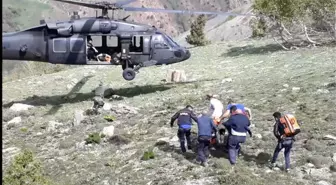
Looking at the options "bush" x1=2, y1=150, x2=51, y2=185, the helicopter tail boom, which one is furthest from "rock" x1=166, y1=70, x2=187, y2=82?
"bush" x1=2, y1=150, x2=51, y2=185

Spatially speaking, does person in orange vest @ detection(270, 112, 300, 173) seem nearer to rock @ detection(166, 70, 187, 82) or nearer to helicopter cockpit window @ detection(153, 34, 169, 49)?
helicopter cockpit window @ detection(153, 34, 169, 49)

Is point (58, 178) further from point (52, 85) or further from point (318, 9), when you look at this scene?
point (318, 9)

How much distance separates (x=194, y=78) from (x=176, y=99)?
13.5 ft

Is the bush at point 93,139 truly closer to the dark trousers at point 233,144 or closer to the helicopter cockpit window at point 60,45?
the dark trousers at point 233,144

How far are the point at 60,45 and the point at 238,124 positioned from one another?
30.4 feet

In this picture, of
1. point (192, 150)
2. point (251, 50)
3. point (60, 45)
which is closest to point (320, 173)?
point (192, 150)

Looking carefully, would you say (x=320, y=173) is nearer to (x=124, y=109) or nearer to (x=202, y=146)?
(x=202, y=146)

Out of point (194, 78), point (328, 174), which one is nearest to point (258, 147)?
point (328, 174)

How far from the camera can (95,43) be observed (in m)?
19.2

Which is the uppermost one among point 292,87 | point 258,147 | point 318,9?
point 318,9

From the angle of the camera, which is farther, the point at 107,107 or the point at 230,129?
the point at 107,107

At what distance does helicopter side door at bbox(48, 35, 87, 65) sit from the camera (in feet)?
61.9

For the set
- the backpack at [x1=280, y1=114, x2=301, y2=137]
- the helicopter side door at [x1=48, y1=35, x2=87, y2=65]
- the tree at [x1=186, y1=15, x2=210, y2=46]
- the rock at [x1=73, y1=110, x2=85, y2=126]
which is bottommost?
the rock at [x1=73, y1=110, x2=85, y2=126]

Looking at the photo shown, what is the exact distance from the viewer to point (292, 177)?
449 inches
